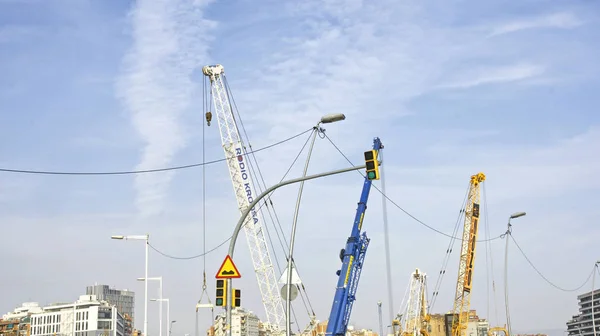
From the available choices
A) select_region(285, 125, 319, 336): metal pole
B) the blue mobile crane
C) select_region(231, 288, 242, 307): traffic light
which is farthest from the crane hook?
select_region(231, 288, 242, 307): traffic light

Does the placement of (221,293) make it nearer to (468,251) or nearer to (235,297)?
(235,297)

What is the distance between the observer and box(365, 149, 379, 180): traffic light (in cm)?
2648

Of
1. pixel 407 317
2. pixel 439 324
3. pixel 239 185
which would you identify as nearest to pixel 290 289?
pixel 239 185

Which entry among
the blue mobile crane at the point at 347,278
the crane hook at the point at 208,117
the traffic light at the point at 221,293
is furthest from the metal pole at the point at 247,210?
the crane hook at the point at 208,117

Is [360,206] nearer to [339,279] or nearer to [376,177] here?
[339,279]

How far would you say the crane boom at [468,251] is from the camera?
98188 mm

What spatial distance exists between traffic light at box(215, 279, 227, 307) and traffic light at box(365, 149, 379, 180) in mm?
6658

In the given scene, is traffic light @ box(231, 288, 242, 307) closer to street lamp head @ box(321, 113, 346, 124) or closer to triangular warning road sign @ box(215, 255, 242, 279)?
triangular warning road sign @ box(215, 255, 242, 279)

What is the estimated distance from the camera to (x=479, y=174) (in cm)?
10006

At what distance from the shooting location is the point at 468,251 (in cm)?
9900

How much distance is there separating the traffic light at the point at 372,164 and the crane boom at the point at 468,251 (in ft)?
246

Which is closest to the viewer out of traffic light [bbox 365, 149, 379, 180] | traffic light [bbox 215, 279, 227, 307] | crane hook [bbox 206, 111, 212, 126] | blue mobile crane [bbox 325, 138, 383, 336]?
traffic light [bbox 215, 279, 227, 307]

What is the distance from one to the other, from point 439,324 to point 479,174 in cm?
4037

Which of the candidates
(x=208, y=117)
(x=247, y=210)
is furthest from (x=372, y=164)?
(x=208, y=117)
